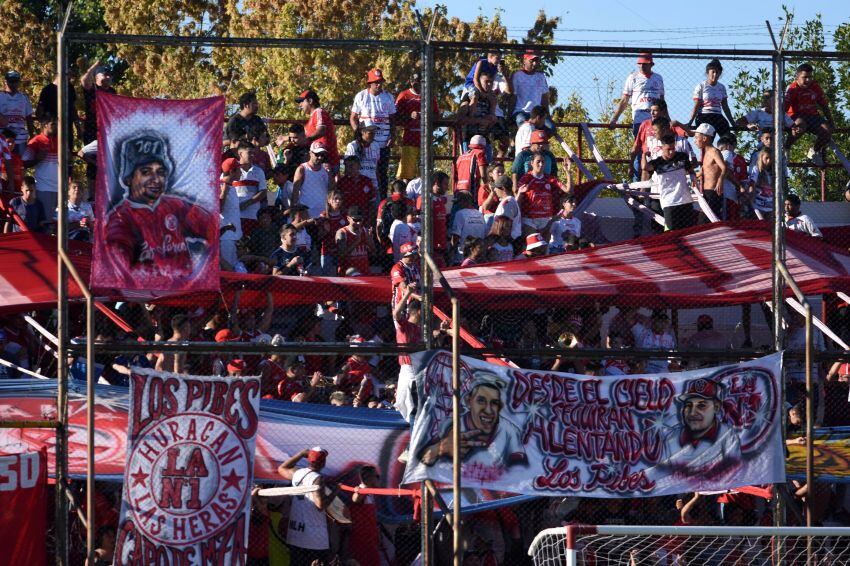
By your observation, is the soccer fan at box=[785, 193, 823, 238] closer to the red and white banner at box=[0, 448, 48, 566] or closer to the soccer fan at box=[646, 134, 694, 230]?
the soccer fan at box=[646, 134, 694, 230]

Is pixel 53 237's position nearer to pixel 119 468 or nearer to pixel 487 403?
pixel 119 468

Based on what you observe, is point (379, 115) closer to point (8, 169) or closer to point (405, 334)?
point (8, 169)

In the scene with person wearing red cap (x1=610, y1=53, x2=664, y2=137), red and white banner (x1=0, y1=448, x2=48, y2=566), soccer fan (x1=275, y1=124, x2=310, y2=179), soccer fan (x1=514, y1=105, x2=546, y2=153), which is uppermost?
person wearing red cap (x1=610, y1=53, x2=664, y2=137)

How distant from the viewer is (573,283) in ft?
38.1

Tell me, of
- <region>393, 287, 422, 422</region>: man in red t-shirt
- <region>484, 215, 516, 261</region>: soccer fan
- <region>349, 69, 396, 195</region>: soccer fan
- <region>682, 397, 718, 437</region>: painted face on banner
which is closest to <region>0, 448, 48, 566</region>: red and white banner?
<region>393, 287, 422, 422</region>: man in red t-shirt

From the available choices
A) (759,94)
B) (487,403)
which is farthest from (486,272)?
(759,94)

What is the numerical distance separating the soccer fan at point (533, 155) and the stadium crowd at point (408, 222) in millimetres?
30

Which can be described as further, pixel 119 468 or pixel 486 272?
pixel 486 272

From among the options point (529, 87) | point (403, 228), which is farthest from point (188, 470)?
point (529, 87)

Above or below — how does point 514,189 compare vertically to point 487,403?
above

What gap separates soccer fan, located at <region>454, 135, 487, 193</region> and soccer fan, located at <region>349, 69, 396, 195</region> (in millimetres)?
851

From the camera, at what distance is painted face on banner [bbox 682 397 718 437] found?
10.6m

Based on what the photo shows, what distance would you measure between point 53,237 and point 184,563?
10.2 ft

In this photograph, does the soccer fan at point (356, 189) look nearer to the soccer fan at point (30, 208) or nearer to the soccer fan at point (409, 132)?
the soccer fan at point (409, 132)
